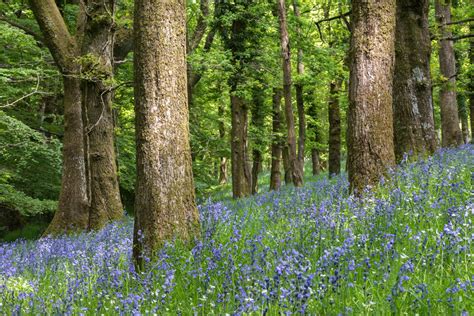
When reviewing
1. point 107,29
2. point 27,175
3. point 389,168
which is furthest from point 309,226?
point 27,175

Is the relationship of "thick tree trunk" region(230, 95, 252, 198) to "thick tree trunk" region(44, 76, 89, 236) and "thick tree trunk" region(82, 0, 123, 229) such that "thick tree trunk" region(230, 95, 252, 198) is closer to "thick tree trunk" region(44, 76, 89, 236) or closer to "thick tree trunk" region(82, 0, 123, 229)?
"thick tree trunk" region(82, 0, 123, 229)

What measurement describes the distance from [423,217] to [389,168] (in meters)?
2.00

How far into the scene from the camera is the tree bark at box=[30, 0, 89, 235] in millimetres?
11664

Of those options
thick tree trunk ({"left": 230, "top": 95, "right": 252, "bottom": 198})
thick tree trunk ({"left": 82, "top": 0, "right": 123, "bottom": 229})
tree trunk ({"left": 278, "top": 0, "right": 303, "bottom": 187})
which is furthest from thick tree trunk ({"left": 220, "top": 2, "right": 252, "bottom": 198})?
thick tree trunk ({"left": 82, "top": 0, "right": 123, "bottom": 229})

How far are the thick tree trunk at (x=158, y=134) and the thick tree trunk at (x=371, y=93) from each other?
103 inches

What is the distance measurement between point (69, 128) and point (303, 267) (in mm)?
10289

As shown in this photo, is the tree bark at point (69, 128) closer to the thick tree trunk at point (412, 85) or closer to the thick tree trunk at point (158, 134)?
the thick tree trunk at point (158, 134)

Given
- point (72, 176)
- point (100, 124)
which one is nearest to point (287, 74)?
point (100, 124)

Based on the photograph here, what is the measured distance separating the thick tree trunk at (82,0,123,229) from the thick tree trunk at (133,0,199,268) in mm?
6221

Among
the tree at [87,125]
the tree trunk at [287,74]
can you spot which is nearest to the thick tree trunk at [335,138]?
the tree trunk at [287,74]

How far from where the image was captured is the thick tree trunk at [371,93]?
6.56 metres

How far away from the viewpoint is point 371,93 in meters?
6.56

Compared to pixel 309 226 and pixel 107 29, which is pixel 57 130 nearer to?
pixel 107 29

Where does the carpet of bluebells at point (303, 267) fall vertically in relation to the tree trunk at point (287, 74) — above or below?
below
